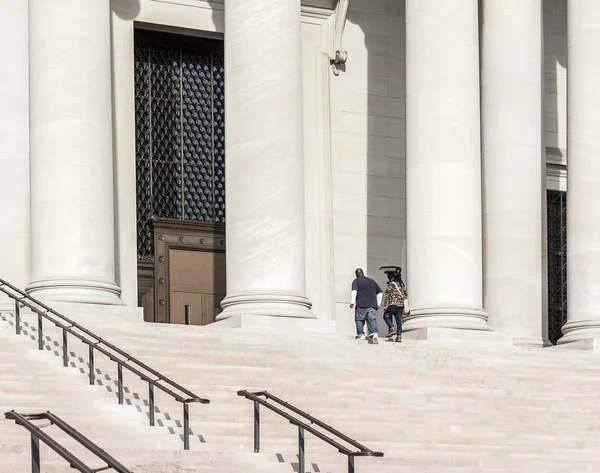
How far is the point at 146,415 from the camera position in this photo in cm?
2900

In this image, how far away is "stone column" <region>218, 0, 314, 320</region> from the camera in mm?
41688

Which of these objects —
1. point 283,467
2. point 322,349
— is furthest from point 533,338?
point 283,467

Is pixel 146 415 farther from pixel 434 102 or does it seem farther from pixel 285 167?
pixel 434 102

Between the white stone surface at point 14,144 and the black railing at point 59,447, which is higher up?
the white stone surface at point 14,144

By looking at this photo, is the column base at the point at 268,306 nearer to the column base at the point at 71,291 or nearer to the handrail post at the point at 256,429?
the column base at the point at 71,291

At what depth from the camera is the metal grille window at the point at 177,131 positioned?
166ft

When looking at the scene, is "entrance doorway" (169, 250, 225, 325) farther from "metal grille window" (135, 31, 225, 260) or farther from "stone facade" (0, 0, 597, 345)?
"stone facade" (0, 0, 597, 345)

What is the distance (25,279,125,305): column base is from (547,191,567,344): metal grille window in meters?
21.6

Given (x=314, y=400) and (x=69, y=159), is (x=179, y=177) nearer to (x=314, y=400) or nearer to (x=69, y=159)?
(x=69, y=159)

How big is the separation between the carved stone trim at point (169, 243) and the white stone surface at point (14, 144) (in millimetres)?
7195

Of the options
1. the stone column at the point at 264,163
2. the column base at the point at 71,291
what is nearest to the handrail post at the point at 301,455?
the column base at the point at 71,291

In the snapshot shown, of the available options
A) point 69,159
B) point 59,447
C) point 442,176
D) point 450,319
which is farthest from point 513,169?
point 59,447

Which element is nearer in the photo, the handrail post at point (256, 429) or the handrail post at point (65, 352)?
the handrail post at point (256, 429)

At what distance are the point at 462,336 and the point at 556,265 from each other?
1468cm
